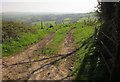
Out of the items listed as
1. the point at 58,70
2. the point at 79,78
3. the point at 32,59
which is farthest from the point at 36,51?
the point at 79,78

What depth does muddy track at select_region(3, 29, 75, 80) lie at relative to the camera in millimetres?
12047

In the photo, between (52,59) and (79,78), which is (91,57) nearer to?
(52,59)

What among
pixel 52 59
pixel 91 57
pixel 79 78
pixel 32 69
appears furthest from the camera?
pixel 52 59

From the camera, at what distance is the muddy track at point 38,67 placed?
12.0m

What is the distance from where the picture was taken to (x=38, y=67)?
13.8m

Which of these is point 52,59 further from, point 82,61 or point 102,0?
point 102,0

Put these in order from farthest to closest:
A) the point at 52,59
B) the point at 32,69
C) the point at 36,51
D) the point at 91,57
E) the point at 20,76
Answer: the point at 36,51
the point at 52,59
the point at 91,57
the point at 32,69
the point at 20,76

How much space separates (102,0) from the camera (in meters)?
20.0

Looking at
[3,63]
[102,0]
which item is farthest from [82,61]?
[102,0]

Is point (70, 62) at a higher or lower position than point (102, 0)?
lower

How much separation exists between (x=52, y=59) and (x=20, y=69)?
278cm

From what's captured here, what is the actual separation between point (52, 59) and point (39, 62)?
1.06 metres

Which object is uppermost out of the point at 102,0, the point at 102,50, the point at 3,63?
the point at 102,0

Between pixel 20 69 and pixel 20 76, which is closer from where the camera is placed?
pixel 20 76
